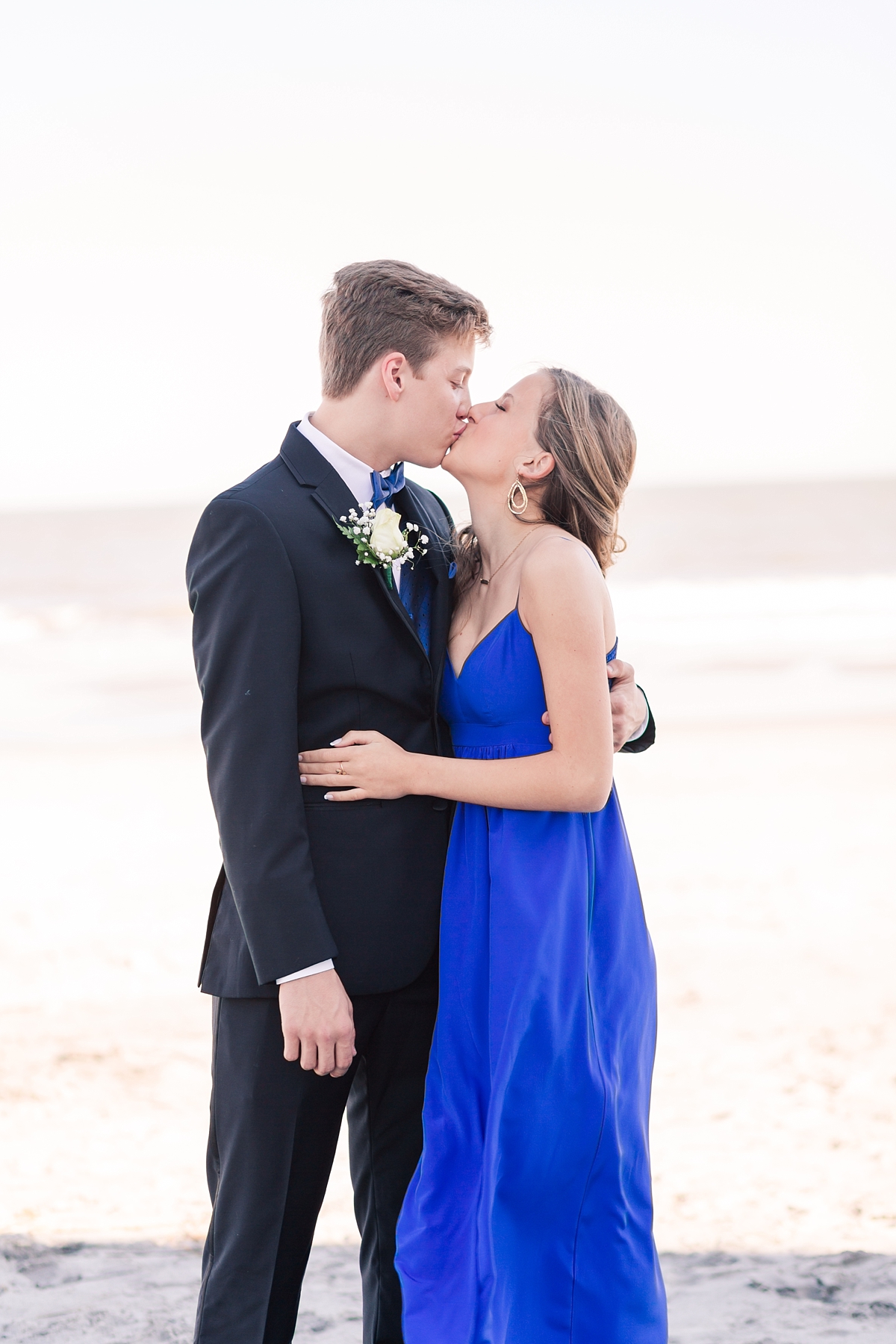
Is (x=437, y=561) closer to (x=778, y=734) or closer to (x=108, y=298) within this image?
(x=778, y=734)

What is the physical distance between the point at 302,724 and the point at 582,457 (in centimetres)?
84

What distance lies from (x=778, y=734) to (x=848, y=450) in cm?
6635

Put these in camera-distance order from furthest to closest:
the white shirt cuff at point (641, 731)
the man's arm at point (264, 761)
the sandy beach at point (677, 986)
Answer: the sandy beach at point (677, 986) → the white shirt cuff at point (641, 731) → the man's arm at point (264, 761)

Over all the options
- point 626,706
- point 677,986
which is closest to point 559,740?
point 626,706

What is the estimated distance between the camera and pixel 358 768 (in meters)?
2.21

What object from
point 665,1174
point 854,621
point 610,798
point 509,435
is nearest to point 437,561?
point 509,435

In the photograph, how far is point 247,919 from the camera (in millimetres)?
2123

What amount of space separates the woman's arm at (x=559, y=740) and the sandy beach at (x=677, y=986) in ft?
5.64

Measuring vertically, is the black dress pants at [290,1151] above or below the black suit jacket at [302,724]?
below

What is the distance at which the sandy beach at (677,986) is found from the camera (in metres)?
3.56

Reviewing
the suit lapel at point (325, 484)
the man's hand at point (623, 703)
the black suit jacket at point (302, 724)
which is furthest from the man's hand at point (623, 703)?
the suit lapel at point (325, 484)

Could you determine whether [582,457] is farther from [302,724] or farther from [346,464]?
[302,724]

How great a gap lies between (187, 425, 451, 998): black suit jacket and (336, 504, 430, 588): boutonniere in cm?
3

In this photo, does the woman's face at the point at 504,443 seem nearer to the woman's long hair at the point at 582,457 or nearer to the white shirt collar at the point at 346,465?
the woman's long hair at the point at 582,457
